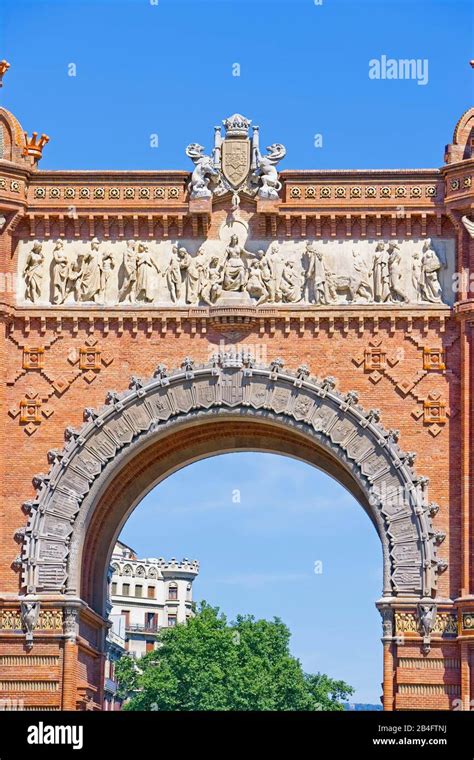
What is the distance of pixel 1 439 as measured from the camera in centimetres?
3422

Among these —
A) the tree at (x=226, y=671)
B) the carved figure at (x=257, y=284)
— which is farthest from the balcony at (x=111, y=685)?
the carved figure at (x=257, y=284)

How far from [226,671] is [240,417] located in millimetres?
37276

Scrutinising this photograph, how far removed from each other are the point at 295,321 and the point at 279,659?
40.2 m

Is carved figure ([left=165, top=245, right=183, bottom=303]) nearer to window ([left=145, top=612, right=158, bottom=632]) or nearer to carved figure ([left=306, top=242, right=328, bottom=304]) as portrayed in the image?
carved figure ([left=306, top=242, right=328, bottom=304])

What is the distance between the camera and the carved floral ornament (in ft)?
109

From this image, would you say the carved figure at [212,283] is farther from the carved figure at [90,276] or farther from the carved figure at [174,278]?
the carved figure at [90,276]

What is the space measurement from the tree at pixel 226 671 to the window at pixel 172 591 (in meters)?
20.3

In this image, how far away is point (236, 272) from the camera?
3444 cm

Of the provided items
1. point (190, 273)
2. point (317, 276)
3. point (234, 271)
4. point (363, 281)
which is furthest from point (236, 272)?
point (363, 281)

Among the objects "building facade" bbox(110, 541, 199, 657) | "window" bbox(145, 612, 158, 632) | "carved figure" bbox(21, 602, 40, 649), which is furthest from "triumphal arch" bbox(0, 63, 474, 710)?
"window" bbox(145, 612, 158, 632)

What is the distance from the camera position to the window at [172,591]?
95.4m
